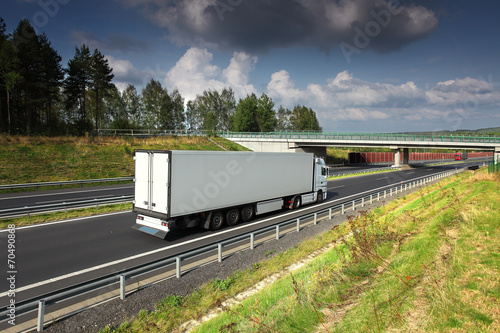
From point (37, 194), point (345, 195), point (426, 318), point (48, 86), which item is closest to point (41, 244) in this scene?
point (426, 318)

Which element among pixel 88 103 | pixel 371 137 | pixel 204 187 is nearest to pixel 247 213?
pixel 204 187

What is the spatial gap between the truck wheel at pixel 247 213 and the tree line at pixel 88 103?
31.6 meters

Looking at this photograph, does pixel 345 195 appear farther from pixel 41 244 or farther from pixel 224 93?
pixel 224 93

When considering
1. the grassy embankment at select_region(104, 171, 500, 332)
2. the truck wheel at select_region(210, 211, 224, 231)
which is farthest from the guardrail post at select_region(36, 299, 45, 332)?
the truck wheel at select_region(210, 211, 224, 231)

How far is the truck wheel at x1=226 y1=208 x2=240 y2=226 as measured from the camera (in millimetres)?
12266

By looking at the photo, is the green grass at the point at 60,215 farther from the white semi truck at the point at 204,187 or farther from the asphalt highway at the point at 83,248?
the white semi truck at the point at 204,187

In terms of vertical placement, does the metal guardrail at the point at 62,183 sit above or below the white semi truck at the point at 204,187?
below

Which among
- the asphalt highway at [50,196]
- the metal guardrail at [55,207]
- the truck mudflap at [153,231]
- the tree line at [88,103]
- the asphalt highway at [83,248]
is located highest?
the tree line at [88,103]

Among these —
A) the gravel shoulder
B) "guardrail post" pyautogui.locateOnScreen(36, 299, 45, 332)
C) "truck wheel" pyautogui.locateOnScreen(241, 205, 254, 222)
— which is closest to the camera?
"guardrail post" pyautogui.locateOnScreen(36, 299, 45, 332)

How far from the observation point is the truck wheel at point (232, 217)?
1227cm

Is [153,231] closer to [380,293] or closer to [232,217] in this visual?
[232,217]

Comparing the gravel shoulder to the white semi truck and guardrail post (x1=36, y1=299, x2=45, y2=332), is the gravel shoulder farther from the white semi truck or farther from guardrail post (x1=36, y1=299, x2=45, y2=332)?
the white semi truck

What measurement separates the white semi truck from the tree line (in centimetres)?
3062

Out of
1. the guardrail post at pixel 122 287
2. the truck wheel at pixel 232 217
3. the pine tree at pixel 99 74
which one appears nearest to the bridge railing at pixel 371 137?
the pine tree at pixel 99 74
